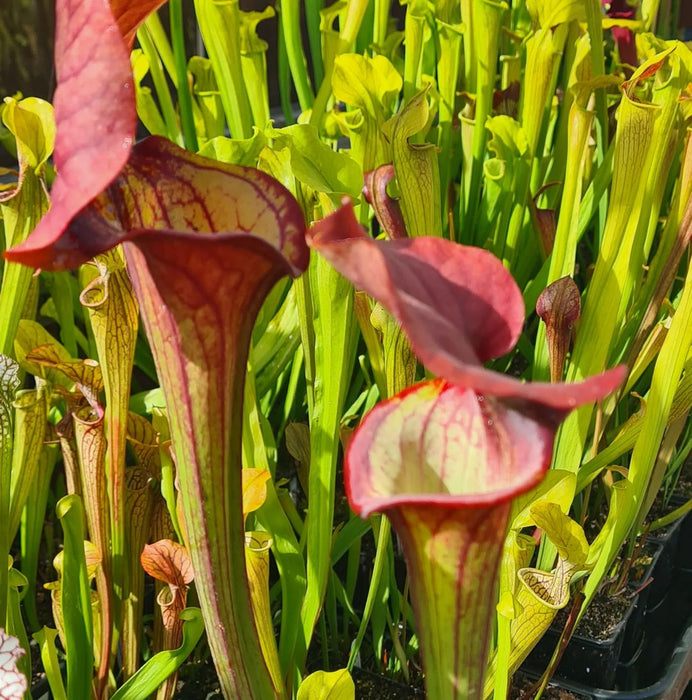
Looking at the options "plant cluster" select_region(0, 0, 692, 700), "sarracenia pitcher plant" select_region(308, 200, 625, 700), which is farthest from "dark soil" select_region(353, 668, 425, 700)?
"sarracenia pitcher plant" select_region(308, 200, 625, 700)

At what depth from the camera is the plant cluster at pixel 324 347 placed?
1.01ft

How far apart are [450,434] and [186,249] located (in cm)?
15

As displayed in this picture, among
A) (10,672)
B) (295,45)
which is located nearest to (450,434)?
(10,672)

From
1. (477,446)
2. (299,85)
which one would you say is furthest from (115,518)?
(299,85)

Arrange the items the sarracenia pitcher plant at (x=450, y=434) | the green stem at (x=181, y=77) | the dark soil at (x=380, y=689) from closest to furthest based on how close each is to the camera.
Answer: the sarracenia pitcher plant at (x=450, y=434) → the dark soil at (x=380, y=689) → the green stem at (x=181, y=77)

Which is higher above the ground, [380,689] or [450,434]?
[450,434]

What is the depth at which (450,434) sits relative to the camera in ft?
1.18

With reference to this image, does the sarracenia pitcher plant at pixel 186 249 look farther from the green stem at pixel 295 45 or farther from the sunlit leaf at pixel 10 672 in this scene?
the green stem at pixel 295 45

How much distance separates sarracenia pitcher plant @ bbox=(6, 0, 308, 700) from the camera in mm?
285

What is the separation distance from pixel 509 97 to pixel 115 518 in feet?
2.63

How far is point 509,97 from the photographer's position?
3.66 ft

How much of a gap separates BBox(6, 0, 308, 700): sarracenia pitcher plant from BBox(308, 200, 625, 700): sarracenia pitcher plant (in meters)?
0.06

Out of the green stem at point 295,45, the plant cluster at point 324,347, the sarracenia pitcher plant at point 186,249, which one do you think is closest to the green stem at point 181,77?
the plant cluster at point 324,347

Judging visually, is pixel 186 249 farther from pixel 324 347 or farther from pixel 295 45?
pixel 295 45
